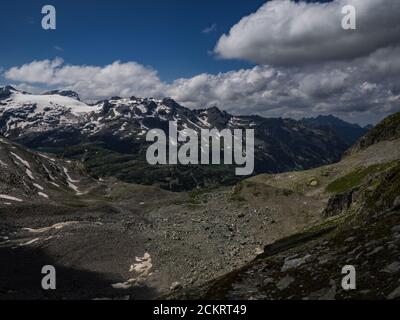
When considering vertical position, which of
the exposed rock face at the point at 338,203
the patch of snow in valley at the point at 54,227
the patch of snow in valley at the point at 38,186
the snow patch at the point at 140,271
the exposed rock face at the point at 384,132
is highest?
the exposed rock face at the point at 384,132

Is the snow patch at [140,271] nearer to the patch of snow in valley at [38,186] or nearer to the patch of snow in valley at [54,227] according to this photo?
the patch of snow in valley at [54,227]

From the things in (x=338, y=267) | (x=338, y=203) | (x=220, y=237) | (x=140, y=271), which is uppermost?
(x=338, y=203)

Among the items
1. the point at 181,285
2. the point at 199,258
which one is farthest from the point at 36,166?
the point at 181,285

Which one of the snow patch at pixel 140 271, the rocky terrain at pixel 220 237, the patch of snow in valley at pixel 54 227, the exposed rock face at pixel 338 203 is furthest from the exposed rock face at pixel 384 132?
the patch of snow in valley at pixel 54 227

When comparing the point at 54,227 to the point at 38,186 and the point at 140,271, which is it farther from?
the point at 38,186

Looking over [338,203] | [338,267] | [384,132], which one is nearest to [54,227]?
[338,203]

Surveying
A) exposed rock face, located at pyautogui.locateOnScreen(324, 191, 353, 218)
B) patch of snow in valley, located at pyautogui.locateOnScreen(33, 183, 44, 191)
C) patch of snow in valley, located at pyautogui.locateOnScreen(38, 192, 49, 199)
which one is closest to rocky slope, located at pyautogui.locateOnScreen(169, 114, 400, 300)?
exposed rock face, located at pyautogui.locateOnScreen(324, 191, 353, 218)

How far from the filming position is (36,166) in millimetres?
199625

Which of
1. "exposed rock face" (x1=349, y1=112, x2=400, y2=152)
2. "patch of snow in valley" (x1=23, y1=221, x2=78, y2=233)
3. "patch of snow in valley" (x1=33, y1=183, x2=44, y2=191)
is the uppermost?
"exposed rock face" (x1=349, y1=112, x2=400, y2=152)

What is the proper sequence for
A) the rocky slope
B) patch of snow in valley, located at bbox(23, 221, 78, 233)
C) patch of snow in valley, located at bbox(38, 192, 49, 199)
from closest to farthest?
the rocky slope, patch of snow in valley, located at bbox(23, 221, 78, 233), patch of snow in valley, located at bbox(38, 192, 49, 199)

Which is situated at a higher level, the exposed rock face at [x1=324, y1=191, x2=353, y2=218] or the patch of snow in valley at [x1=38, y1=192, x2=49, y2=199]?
the patch of snow in valley at [x1=38, y1=192, x2=49, y2=199]

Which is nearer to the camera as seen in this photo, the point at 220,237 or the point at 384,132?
the point at 220,237

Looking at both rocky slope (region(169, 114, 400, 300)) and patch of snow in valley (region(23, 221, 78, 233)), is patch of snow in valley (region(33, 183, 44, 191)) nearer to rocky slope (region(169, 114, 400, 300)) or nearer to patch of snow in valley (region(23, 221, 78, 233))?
patch of snow in valley (region(23, 221, 78, 233))
